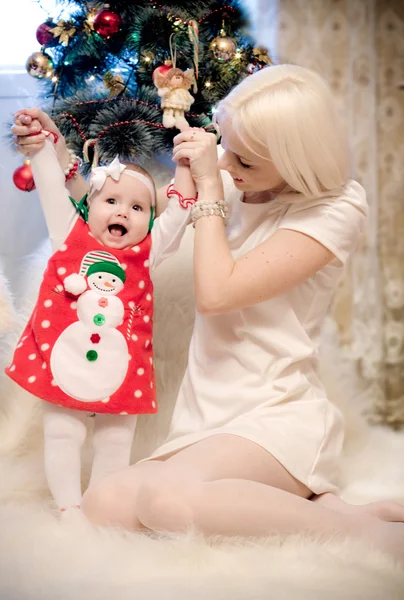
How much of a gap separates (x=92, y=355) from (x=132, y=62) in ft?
2.87

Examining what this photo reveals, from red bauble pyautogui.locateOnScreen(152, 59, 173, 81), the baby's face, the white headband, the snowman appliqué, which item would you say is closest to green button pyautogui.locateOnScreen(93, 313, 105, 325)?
the snowman appliqué

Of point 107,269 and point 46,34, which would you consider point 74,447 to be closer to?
point 107,269

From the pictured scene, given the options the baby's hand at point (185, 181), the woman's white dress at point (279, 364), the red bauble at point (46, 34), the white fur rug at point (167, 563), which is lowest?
the white fur rug at point (167, 563)

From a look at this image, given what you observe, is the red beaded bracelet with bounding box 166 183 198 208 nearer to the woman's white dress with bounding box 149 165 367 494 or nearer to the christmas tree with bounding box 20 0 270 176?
the woman's white dress with bounding box 149 165 367 494

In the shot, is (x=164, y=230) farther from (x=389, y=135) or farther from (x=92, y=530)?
(x=389, y=135)

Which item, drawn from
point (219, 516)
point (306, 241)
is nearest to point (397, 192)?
point (306, 241)

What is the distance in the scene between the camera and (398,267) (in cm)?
235

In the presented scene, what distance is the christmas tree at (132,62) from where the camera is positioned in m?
1.71

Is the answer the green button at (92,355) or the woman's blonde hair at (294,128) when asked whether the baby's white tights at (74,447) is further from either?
the woman's blonde hair at (294,128)

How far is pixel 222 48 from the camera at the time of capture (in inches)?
68.0

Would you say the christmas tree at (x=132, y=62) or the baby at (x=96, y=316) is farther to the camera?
the christmas tree at (x=132, y=62)

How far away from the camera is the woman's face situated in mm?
1244

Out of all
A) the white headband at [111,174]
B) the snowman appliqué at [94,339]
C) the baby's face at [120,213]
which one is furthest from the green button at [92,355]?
the white headband at [111,174]

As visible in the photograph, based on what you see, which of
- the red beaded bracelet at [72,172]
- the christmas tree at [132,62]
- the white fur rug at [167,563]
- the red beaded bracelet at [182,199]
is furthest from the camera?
the christmas tree at [132,62]
